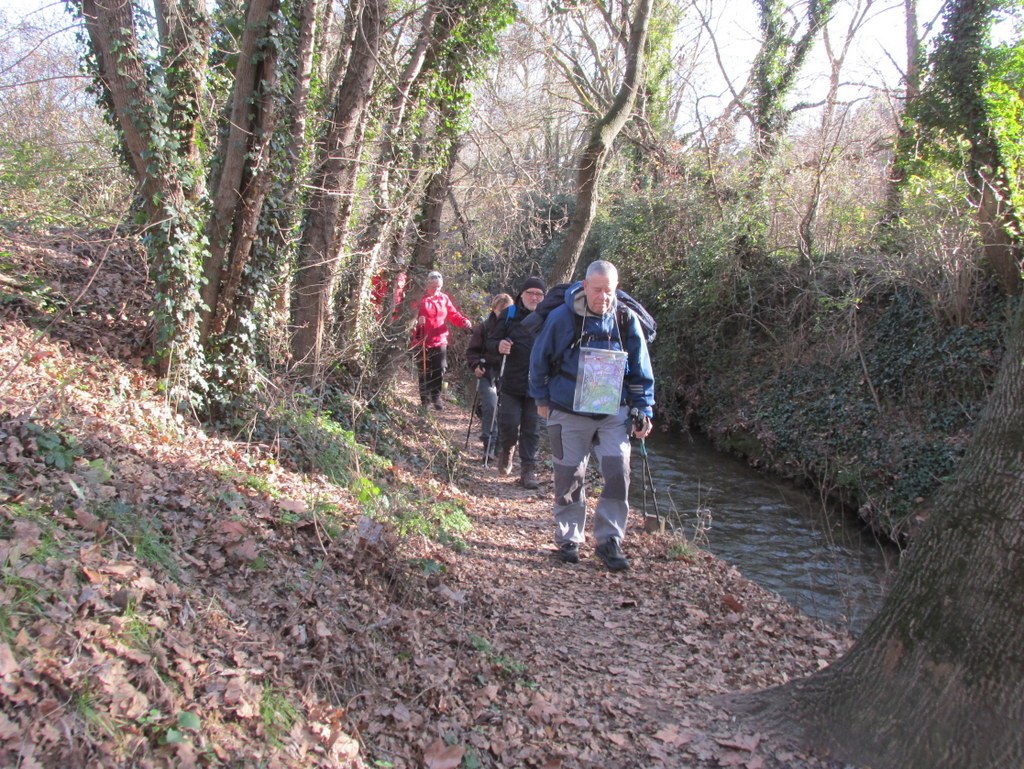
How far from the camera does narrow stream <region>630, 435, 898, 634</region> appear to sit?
715cm

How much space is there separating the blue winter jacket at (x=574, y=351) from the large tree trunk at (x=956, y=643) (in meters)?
2.76

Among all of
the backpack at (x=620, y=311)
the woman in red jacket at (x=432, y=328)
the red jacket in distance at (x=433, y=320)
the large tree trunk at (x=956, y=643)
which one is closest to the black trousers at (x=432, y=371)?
the woman in red jacket at (x=432, y=328)

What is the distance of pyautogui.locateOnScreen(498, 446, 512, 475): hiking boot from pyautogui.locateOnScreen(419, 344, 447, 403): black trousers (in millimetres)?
2244

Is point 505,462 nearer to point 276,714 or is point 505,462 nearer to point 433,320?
point 433,320

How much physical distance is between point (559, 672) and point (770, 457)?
960cm

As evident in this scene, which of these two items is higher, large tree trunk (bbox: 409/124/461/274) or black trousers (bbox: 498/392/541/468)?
large tree trunk (bbox: 409/124/461/274)

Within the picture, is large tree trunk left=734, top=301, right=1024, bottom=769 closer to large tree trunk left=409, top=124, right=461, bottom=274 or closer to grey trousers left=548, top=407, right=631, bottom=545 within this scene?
grey trousers left=548, top=407, right=631, bottom=545

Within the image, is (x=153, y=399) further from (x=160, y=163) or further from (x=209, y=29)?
(x=209, y=29)

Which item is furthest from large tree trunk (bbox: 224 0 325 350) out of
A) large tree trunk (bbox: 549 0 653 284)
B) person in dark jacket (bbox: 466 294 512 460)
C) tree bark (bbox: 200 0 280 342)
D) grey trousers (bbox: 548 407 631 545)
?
large tree trunk (bbox: 549 0 653 284)

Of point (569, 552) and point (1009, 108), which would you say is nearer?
point (569, 552)

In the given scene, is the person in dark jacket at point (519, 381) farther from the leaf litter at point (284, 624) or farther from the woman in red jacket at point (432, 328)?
the leaf litter at point (284, 624)

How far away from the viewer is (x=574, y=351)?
5.71 meters

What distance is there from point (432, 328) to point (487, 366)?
1.52 metres

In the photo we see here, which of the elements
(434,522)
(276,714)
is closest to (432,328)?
(434,522)
